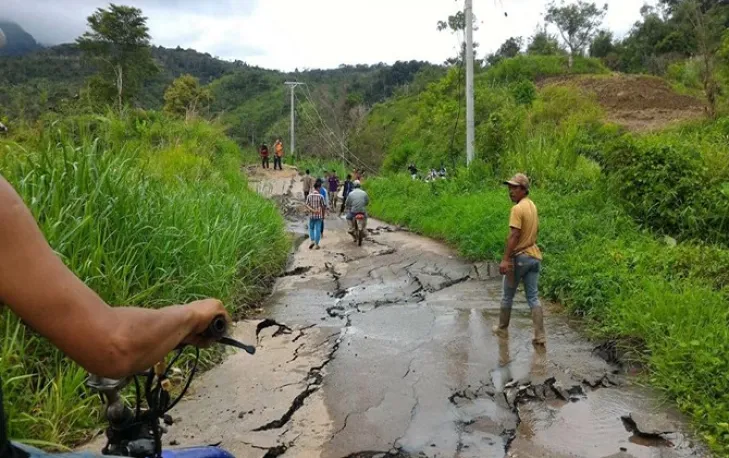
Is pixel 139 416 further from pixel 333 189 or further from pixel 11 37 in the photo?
pixel 333 189

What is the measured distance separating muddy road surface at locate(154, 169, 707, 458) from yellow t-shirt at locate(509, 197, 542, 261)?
3.19ft

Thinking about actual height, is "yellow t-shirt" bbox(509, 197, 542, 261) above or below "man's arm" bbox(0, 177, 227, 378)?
below

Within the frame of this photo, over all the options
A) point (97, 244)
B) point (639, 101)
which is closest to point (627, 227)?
point (97, 244)

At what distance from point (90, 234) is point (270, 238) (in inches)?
216

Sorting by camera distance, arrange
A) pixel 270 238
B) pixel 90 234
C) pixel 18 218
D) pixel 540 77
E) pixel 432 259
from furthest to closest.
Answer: pixel 540 77, pixel 432 259, pixel 270 238, pixel 90 234, pixel 18 218

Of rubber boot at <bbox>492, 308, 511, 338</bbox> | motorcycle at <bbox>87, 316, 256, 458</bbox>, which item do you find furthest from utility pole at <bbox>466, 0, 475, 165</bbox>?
motorcycle at <bbox>87, 316, 256, 458</bbox>

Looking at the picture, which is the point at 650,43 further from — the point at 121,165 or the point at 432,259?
the point at 121,165

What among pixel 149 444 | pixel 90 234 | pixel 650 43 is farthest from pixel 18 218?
pixel 650 43

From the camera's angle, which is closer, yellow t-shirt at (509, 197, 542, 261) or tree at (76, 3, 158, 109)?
yellow t-shirt at (509, 197, 542, 261)

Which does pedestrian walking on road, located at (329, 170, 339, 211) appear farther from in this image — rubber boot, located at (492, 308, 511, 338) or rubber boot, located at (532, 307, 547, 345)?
rubber boot, located at (532, 307, 547, 345)

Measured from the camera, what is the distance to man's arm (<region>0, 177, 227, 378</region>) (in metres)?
1.13

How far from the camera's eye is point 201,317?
4.94ft

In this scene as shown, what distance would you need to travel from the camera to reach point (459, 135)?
20.9 m

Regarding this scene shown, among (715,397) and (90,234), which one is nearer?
(715,397)
